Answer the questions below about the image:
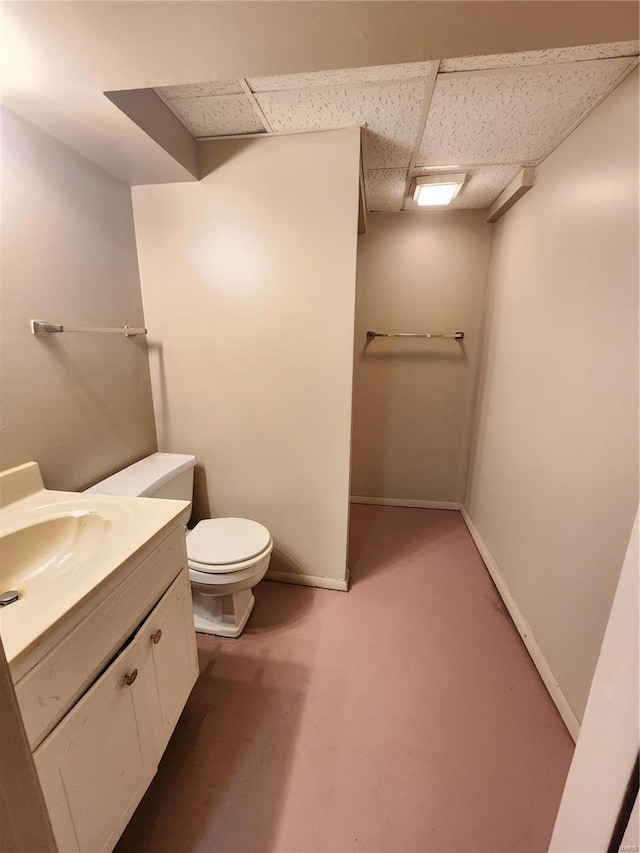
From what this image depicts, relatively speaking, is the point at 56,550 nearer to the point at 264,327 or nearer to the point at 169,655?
the point at 169,655

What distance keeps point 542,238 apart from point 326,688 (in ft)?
7.23

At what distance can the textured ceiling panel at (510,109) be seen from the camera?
113cm

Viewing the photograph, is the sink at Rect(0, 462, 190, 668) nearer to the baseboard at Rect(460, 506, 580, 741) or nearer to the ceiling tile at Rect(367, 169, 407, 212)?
the baseboard at Rect(460, 506, 580, 741)

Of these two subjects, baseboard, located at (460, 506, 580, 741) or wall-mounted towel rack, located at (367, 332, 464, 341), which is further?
wall-mounted towel rack, located at (367, 332, 464, 341)

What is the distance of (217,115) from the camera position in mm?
1339

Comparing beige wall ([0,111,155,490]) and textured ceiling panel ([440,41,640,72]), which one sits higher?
textured ceiling panel ([440,41,640,72])

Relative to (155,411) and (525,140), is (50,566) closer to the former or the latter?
(155,411)

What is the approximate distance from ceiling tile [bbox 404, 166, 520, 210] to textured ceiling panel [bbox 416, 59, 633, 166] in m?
0.10

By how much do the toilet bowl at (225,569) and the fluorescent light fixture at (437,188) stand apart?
6.72 ft

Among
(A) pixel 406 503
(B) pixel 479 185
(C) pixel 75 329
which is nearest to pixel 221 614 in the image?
(C) pixel 75 329

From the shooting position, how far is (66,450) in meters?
1.27

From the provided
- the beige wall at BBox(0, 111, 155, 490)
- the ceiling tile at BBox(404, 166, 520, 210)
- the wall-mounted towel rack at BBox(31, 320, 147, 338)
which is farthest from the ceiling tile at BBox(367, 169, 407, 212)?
the wall-mounted towel rack at BBox(31, 320, 147, 338)

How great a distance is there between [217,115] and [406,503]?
2.69m

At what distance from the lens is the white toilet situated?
4.59ft
